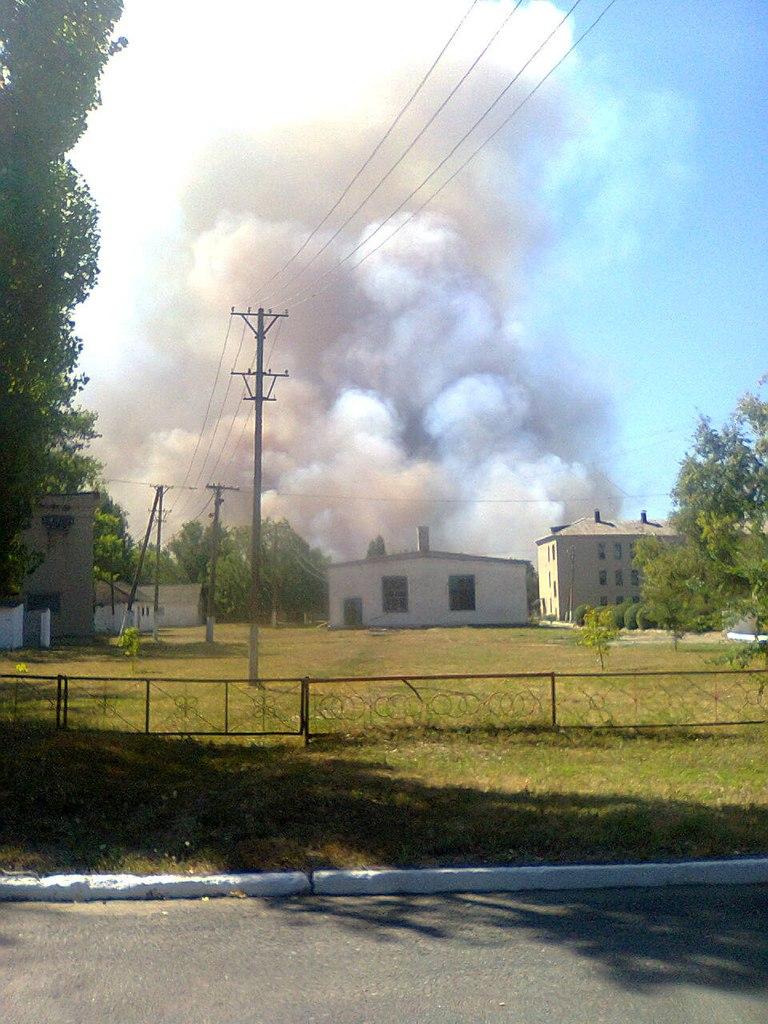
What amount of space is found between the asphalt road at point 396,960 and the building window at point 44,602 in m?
→ 46.4

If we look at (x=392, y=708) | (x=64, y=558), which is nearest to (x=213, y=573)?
(x=64, y=558)

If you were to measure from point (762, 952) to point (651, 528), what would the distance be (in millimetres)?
86083

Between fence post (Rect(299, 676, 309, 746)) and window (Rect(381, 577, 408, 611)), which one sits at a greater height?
Result: window (Rect(381, 577, 408, 611))

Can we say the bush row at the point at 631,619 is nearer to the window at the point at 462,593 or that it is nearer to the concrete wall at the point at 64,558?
the window at the point at 462,593

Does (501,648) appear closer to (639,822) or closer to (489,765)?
(489,765)

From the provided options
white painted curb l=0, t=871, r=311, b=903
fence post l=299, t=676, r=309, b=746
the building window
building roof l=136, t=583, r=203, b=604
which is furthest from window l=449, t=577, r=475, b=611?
white painted curb l=0, t=871, r=311, b=903

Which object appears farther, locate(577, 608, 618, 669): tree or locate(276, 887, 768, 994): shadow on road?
locate(577, 608, 618, 669): tree

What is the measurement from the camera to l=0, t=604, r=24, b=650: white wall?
40.3 metres

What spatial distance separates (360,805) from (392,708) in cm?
690

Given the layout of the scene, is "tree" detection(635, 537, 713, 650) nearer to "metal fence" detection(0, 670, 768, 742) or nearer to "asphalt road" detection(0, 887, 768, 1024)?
"metal fence" detection(0, 670, 768, 742)

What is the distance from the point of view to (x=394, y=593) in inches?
2325

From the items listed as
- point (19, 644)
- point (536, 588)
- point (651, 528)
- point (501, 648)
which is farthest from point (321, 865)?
point (536, 588)

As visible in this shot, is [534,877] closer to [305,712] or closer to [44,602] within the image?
[305,712]

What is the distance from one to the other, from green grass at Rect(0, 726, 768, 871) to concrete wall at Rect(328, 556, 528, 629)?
4649 cm
